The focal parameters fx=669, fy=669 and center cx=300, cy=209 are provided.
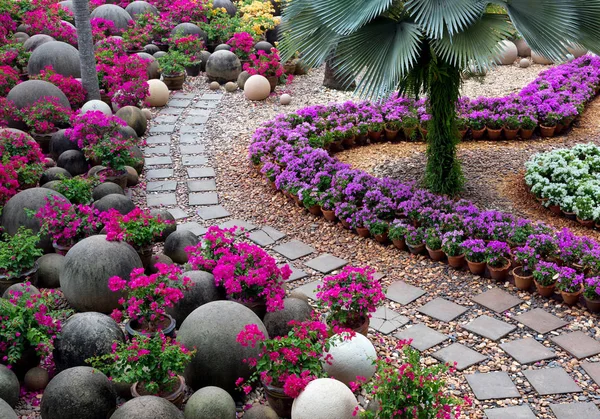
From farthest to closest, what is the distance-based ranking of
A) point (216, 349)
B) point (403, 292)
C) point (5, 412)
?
point (403, 292) < point (216, 349) < point (5, 412)

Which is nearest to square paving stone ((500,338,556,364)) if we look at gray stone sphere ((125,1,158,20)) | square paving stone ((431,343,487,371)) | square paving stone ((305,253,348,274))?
square paving stone ((431,343,487,371))

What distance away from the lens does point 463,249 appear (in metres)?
7.35

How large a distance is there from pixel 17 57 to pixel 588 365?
36.2ft

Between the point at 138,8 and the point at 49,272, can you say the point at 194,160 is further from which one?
the point at 138,8

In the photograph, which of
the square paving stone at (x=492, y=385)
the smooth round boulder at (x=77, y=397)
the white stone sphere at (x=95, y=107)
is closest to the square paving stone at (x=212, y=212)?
the white stone sphere at (x=95, y=107)

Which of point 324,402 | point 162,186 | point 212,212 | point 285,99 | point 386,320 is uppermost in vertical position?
point 285,99

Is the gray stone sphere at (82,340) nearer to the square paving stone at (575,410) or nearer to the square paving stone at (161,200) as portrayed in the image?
the square paving stone at (575,410)

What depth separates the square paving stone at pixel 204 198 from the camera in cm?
928

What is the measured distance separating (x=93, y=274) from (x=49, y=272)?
2.87 feet

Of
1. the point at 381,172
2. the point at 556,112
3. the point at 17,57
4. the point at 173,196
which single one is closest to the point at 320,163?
the point at 381,172

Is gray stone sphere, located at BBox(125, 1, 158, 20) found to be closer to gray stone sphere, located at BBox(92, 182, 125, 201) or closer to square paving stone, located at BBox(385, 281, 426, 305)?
gray stone sphere, located at BBox(92, 182, 125, 201)

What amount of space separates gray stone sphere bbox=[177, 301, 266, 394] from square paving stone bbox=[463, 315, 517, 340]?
2209 mm

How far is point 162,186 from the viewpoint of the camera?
9.68 meters

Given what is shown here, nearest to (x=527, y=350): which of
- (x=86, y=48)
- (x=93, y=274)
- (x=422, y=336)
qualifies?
(x=422, y=336)
